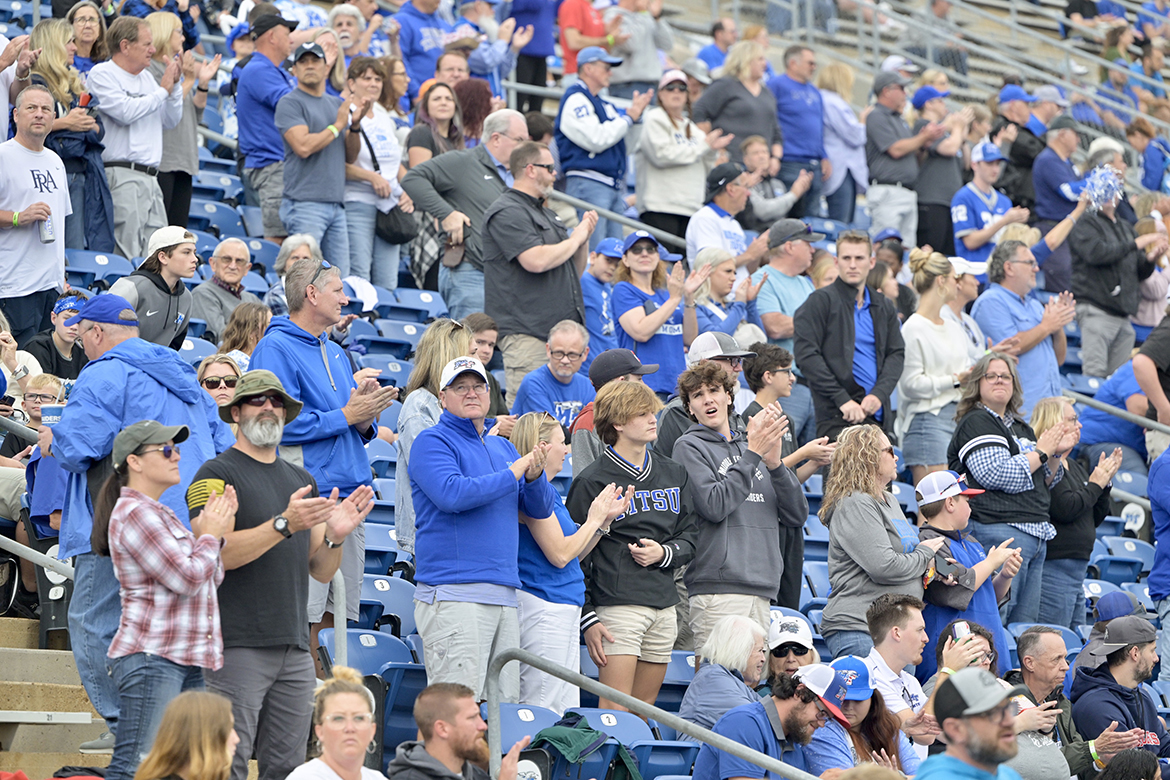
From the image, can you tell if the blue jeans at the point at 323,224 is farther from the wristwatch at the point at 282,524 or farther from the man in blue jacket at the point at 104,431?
the wristwatch at the point at 282,524

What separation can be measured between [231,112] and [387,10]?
361 cm

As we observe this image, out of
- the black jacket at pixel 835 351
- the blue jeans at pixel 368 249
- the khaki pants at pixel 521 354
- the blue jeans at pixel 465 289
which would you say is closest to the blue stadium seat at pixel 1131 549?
the black jacket at pixel 835 351

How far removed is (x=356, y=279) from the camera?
377 inches

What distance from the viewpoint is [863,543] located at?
7129 mm

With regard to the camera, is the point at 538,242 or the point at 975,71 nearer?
the point at 538,242

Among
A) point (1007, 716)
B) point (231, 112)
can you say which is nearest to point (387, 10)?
point (231, 112)

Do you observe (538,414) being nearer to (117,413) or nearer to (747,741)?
(747,741)

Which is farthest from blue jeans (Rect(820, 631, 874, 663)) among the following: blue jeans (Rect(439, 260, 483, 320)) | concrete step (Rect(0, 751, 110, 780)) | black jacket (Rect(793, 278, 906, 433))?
blue jeans (Rect(439, 260, 483, 320))

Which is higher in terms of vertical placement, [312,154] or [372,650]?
[312,154]

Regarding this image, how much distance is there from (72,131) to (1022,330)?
5.76 meters

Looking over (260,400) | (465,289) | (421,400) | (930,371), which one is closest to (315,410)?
(421,400)

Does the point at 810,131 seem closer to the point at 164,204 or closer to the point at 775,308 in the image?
the point at 775,308

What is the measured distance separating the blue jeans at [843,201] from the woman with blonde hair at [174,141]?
5.86 meters

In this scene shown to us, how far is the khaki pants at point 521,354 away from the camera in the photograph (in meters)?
8.75
